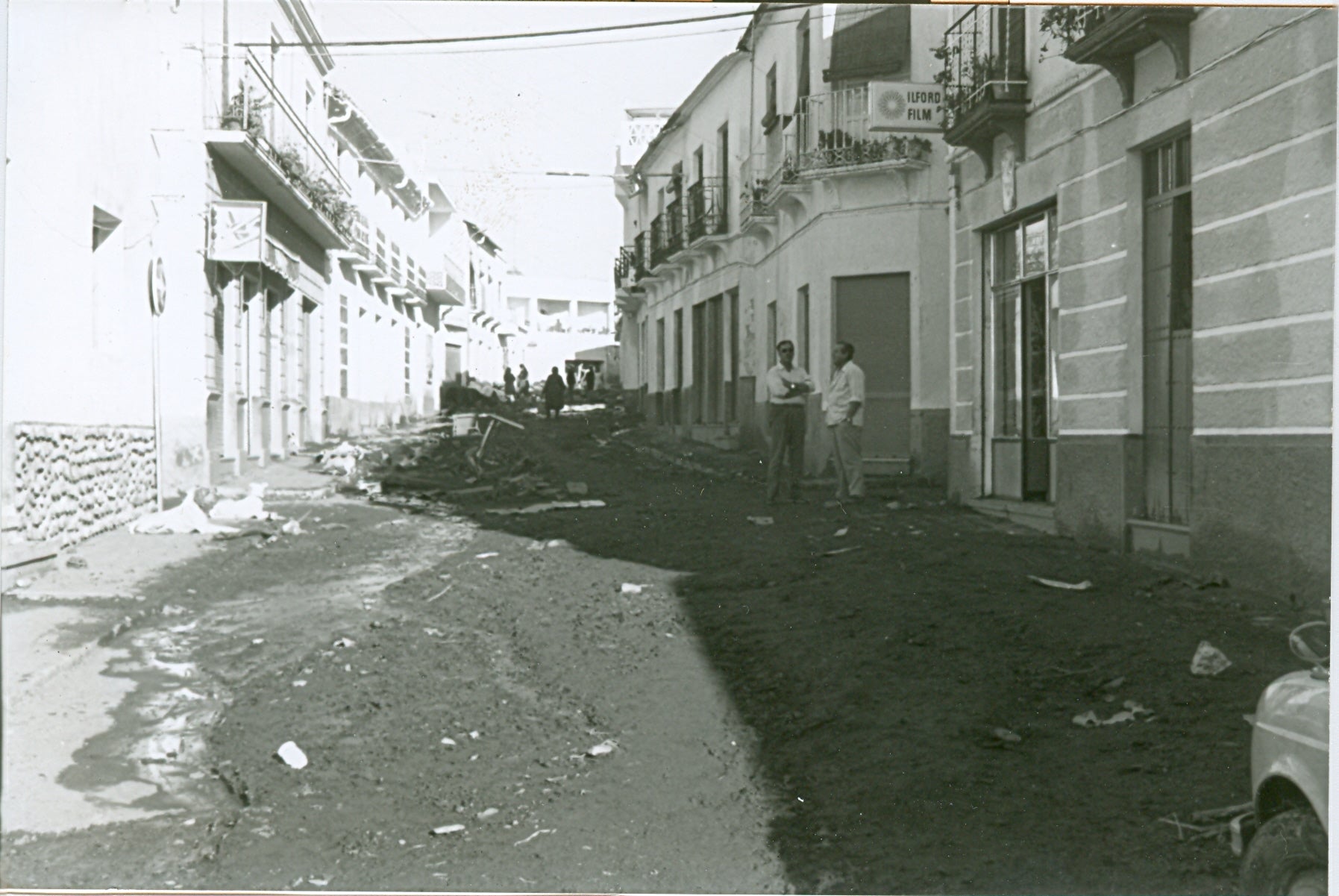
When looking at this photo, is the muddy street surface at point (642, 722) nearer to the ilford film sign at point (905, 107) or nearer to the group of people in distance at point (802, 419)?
the group of people in distance at point (802, 419)

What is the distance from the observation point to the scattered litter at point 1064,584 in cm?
692

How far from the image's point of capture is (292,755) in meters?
4.73

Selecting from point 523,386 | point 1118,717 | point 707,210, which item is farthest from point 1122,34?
point 523,386

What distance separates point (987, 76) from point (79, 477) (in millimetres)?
7455

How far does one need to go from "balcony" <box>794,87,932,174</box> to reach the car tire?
1225 centimetres

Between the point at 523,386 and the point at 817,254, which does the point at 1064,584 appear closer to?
the point at 817,254

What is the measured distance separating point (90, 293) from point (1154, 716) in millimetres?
5959

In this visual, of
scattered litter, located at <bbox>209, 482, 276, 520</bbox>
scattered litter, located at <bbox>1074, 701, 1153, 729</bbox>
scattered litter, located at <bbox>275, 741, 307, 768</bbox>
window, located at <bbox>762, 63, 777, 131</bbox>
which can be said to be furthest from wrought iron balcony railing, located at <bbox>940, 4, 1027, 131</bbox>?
scattered litter, located at <bbox>275, 741, 307, 768</bbox>

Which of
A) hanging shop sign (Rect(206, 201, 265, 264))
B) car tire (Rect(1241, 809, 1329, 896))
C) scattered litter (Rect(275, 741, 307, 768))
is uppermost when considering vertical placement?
hanging shop sign (Rect(206, 201, 265, 264))

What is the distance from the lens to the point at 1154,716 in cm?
477

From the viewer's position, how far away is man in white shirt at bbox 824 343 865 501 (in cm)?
1116

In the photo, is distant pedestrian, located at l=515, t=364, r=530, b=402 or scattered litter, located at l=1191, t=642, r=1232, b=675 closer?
scattered litter, located at l=1191, t=642, r=1232, b=675

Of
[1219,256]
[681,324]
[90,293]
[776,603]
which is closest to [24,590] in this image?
[90,293]

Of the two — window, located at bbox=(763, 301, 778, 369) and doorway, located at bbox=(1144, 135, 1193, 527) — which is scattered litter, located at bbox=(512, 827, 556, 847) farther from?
window, located at bbox=(763, 301, 778, 369)
